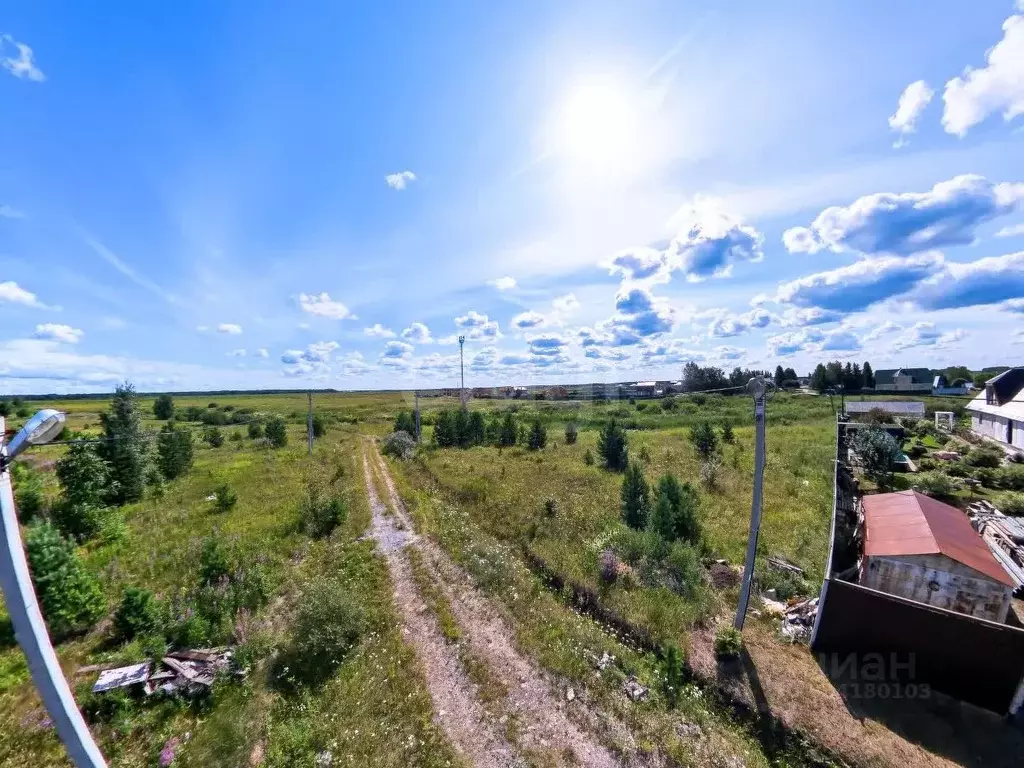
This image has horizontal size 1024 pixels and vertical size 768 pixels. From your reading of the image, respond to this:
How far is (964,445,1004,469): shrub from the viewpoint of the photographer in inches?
856

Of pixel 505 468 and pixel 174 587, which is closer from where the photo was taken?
pixel 174 587

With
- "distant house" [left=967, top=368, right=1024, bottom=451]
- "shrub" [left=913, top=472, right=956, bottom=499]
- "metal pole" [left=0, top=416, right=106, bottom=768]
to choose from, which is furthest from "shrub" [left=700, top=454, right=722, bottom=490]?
"metal pole" [left=0, top=416, right=106, bottom=768]

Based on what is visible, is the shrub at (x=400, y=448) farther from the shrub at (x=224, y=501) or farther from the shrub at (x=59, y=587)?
the shrub at (x=59, y=587)

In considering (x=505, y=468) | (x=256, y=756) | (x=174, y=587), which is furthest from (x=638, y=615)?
(x=505, y=468)

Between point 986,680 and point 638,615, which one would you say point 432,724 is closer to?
point 638,615

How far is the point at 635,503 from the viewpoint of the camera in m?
13.9

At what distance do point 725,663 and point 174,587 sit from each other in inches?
524

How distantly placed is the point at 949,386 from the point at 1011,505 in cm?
6901

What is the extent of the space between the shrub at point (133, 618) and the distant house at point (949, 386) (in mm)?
91576

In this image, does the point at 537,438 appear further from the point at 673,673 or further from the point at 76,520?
the point at 76,520

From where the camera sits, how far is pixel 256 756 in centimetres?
613

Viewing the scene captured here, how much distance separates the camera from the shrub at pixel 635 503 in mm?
13828

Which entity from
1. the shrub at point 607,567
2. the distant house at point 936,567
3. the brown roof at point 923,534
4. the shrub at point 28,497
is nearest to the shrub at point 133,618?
the shrub at point 28,497

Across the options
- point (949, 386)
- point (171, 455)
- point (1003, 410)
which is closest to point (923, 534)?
point (1003, 410)
